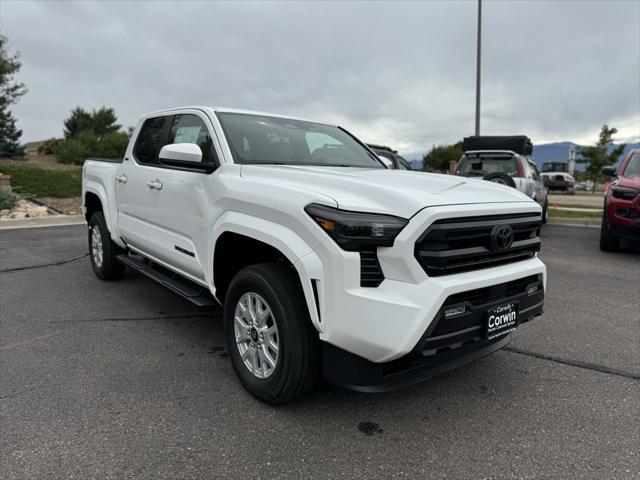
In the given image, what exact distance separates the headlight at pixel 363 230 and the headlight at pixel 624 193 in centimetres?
647

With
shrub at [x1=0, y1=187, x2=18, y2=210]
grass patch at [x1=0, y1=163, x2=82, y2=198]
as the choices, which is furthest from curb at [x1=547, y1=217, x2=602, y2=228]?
grass patch at [x1=0, y1=163, x2=82, y2=198]

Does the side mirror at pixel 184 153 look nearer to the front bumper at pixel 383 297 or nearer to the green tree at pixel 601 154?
the front bumper at pixel 383 297

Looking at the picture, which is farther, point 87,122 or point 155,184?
point 87,122

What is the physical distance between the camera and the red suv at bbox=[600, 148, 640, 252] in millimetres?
7148

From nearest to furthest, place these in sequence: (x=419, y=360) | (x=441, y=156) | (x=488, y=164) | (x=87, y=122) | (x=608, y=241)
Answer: (x=419, y=360)
(x=608, y=241)
(x=488, y=164)
(x=441, y=156)
(x=87, y=122)

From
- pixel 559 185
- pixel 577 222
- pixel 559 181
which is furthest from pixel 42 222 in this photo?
pixel 559 181

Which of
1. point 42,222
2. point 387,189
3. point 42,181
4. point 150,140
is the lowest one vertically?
point 42,222

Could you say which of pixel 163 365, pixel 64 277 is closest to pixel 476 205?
pixel 163 365

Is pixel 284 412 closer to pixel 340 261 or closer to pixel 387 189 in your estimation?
pixel 340 261

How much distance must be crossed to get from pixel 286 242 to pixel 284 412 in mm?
1007

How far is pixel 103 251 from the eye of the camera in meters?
5.51

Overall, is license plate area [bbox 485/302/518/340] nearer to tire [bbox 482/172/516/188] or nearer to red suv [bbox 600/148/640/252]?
red suv [bbox 600/148/640/252]

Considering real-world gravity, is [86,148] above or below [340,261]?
above

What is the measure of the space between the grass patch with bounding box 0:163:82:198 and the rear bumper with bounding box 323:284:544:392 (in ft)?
48.6
